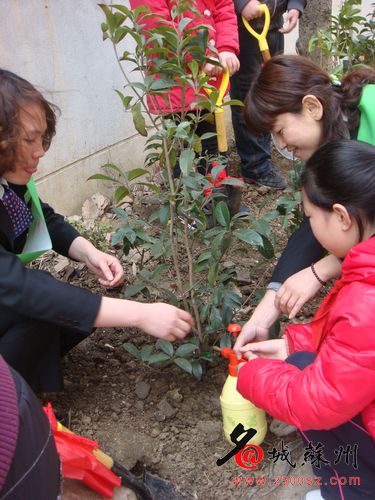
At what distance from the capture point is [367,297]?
1086mm

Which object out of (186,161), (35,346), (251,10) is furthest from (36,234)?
(251,10)

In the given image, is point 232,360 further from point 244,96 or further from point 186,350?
point 244,96

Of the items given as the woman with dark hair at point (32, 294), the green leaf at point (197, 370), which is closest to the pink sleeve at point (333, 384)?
the woman with dark hair at point (32, 294)

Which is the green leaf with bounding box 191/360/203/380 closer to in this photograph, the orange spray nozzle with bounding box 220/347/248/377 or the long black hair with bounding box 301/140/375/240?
Result: the orange spray nozzle with bounding box 220/347/248/377

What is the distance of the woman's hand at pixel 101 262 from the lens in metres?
1.70

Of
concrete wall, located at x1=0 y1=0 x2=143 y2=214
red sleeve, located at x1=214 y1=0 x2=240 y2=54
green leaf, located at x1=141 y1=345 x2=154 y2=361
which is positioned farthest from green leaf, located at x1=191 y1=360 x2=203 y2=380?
concrete wall, located at x1=0 y1=0 x2=143 y2=214

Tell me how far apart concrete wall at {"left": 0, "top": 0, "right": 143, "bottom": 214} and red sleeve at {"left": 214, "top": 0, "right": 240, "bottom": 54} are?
2.95 feet

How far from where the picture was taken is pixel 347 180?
1199 millimetres

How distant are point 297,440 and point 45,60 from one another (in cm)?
216

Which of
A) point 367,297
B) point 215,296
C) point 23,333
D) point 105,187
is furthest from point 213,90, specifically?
point 105,187

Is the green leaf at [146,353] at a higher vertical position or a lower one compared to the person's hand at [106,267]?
lower

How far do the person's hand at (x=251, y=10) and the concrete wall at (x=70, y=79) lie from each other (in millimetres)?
884

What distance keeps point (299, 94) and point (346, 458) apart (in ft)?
3.34

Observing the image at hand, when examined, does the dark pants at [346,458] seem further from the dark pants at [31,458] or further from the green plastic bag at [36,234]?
the green plastic bag at [36,234]
